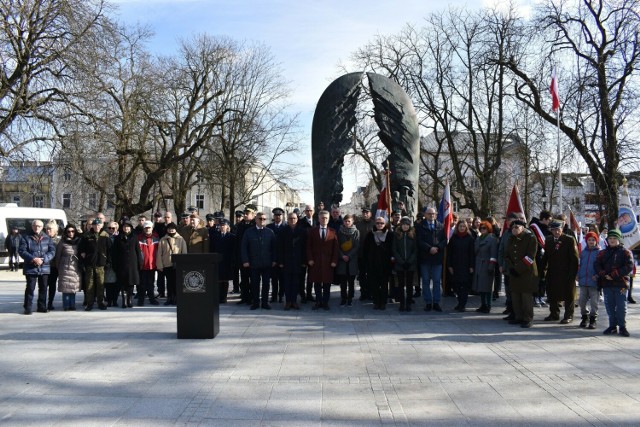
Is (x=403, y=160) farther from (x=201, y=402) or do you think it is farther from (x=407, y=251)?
(x=201, y=402)

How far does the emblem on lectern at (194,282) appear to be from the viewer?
7.71m

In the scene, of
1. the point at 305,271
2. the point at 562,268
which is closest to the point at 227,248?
the point at 305,271

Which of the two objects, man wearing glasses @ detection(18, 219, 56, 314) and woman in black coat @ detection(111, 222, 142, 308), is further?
woman in black coat @ detection(111, 222, 142, 308)

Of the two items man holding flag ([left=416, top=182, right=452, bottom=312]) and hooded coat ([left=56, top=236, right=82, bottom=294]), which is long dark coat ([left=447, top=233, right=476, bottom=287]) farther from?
hooded coat ([left=56, top=236, right=82, bottom=294])

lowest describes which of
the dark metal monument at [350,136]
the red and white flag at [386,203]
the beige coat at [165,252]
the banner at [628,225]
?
the beige coat at [165,252]

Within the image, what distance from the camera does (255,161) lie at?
110 feet

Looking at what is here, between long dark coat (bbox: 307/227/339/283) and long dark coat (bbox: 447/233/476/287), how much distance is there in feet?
7.24

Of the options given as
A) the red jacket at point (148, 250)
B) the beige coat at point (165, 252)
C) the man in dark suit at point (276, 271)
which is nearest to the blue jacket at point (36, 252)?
the red jacket at point (148, 250)

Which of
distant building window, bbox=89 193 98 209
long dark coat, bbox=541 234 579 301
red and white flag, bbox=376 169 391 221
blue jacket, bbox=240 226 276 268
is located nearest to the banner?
long dark coat, bbox=541 234 579 301

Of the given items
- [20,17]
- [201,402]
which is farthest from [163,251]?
[20,17]

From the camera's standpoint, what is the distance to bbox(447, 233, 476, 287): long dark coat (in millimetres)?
10203

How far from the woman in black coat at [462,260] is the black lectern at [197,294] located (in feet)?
15.5

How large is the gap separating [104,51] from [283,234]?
11433 millimetres

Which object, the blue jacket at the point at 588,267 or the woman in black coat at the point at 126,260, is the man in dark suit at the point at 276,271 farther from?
the blue jacket at the point at 588,267
